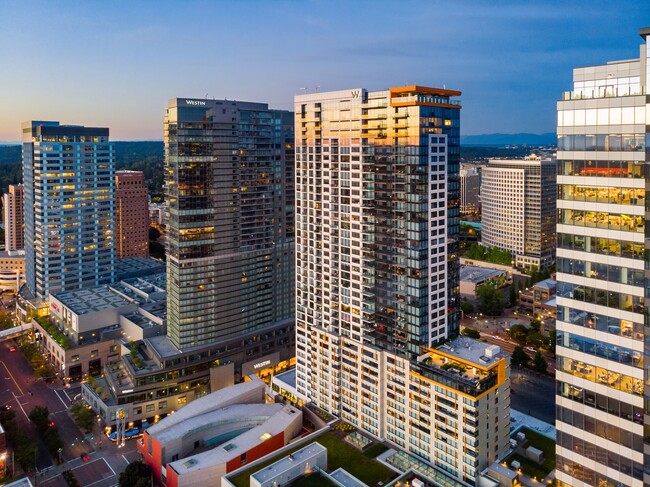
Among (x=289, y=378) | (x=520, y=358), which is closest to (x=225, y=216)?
(x=289, y=378)

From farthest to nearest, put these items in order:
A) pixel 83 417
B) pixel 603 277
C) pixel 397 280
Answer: pixel 83 417 < pixel 397 280 < pixel 603 277

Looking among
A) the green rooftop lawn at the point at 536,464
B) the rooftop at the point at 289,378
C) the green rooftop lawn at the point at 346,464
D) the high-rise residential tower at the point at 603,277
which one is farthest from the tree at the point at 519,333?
the high-rise residential tower at the point at 603,277

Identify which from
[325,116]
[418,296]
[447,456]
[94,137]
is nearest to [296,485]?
[447,456]

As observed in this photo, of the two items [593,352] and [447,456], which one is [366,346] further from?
[593,352]

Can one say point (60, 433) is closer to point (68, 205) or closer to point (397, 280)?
point (397, 280)

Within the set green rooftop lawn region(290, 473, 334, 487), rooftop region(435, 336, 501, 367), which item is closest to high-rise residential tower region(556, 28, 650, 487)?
rooftop region(435, 336, 501, 367)

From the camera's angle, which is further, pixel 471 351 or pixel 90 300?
pixel 90 300
